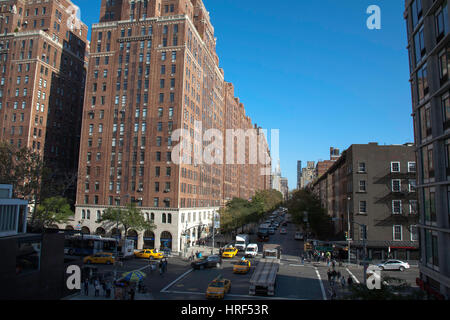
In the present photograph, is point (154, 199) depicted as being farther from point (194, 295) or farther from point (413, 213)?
point (413, 213)

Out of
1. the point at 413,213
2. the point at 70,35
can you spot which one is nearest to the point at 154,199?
the point at 413,213

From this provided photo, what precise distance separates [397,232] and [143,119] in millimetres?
46294

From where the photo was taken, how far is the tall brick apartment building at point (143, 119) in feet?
183

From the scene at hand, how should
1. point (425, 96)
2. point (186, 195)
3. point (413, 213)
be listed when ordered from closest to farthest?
point (425, 96)
point (413, 213)
point (186, 195)

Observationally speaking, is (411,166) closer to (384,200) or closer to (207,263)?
(384,200)

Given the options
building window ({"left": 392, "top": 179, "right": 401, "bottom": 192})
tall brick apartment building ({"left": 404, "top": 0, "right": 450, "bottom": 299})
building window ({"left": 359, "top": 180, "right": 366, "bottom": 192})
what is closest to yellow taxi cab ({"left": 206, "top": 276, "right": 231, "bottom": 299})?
tall brick apartment building ({"left": 404, "top": 0, "right": 450, "bottom": 299})

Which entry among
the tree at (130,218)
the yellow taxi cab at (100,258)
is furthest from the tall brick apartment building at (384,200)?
the yellow taxi cab at (100,258)

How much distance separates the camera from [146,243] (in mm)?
54688

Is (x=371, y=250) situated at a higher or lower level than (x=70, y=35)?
lower

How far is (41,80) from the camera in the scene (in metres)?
74.2

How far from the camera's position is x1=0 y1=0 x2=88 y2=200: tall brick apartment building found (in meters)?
72.1

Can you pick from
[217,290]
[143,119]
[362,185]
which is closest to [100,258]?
[217,290]

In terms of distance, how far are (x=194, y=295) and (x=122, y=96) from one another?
45091 millimetres

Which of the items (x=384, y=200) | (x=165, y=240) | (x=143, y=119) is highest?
(x=143, y=119)
